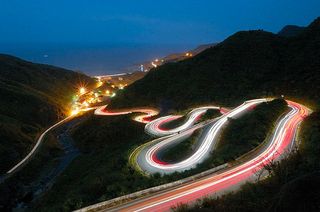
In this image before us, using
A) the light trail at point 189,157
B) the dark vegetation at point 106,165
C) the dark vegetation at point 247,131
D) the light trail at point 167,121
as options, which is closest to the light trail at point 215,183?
the dark vegetation at point 247,131

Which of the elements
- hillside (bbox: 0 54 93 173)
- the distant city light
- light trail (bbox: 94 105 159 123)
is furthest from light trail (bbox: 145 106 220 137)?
the distant city light

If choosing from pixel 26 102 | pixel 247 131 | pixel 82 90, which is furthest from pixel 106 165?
pixel 82 90

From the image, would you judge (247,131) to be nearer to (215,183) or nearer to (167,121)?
(215,183)

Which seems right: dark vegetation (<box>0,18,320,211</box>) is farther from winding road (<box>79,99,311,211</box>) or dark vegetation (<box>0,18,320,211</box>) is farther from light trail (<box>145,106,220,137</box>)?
light trail (<box>145,106,220,137</box>)

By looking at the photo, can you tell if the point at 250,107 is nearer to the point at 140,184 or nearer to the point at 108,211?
the point at 140,184

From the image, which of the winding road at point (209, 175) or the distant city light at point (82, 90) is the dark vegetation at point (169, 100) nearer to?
the winding road at point (209, 175)

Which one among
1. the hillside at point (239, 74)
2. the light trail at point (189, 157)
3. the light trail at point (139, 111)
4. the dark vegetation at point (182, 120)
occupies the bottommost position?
the light trail at point (189, 157)

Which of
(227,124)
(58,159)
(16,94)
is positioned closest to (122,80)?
(16,94)

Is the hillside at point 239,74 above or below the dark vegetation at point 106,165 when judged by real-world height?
above
